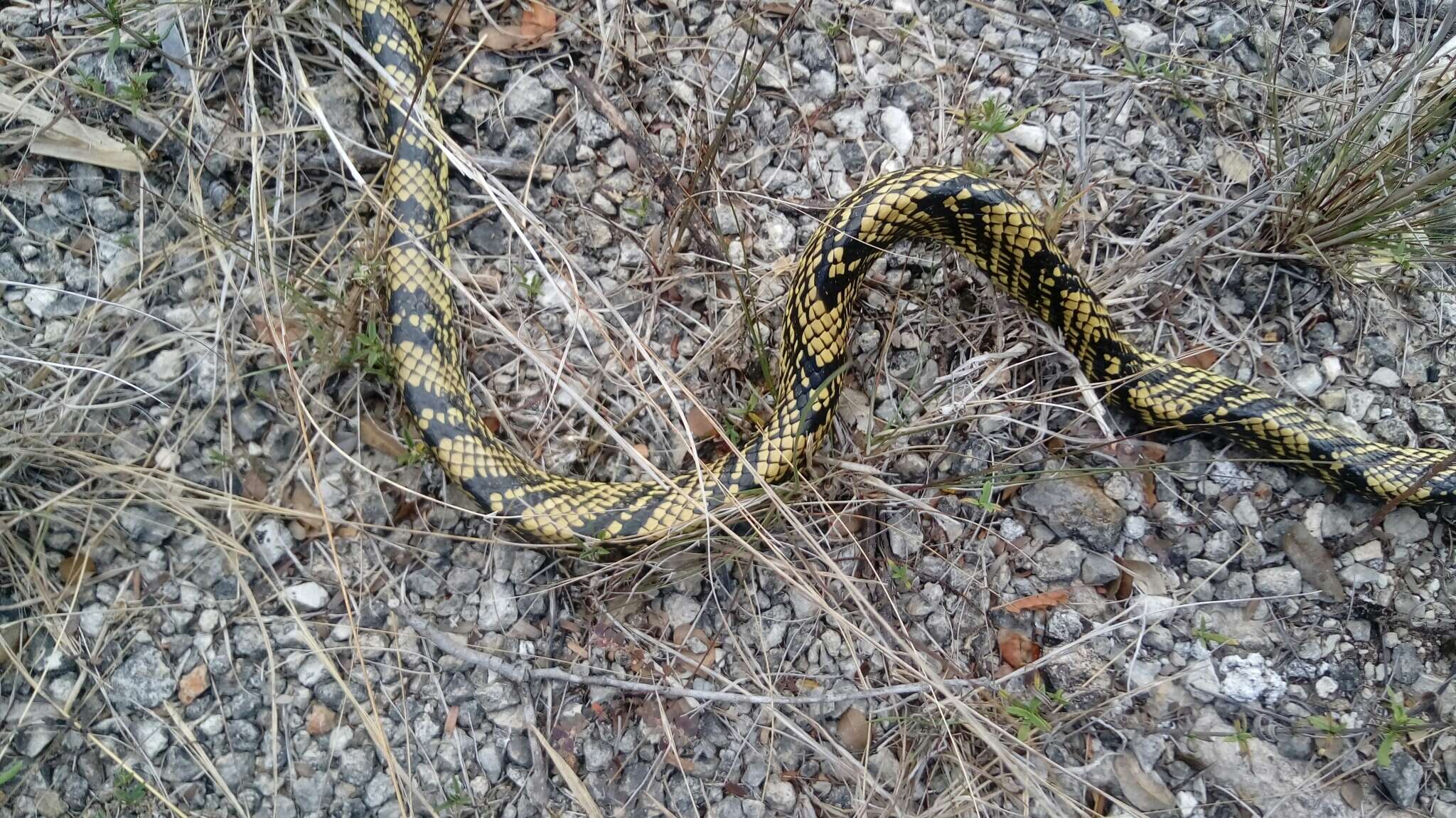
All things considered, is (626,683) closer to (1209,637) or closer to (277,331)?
(277,331)

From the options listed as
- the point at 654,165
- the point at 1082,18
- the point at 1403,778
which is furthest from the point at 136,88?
the point at 1403,778

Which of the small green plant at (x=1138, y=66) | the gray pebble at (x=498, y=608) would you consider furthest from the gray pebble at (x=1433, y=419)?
the gray pebble at (x=498, y=608)

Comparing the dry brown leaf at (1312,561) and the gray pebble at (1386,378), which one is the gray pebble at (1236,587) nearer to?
the dry brown leaf at (1312,561)

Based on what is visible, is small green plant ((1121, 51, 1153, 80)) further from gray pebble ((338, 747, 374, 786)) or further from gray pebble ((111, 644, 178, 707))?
gray pebble ((111, 644, 178, 707))

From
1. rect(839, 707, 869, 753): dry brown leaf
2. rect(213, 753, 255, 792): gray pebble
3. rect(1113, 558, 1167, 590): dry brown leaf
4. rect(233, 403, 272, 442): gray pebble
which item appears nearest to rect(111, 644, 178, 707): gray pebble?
rect(213, 753, 255, 792): gray pebble

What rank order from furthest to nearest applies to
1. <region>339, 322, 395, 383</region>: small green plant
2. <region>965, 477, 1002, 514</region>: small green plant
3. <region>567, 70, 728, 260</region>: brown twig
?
<region>567, 70, 728, 260</region>: brown twig < <region>339, 322, 395, 383</region>: small green plant < <region>965, 477, 1002, 514</region>: small green plant

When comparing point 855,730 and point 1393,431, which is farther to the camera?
point 1393,431
